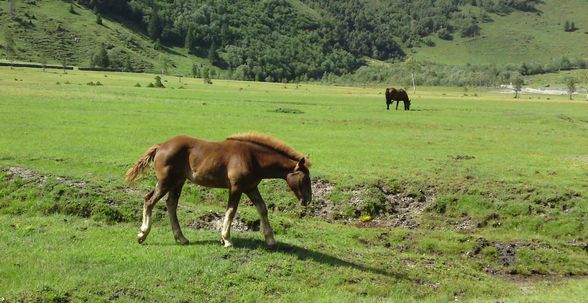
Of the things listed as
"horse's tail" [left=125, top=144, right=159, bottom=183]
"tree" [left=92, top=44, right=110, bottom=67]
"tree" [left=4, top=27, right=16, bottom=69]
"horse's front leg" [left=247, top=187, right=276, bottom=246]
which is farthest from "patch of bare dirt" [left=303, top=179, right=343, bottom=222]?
"tree" [left=4, top=27, right=16, bottom=69]

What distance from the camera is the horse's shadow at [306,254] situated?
1311 centimetres

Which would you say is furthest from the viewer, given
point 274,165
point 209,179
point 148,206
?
point 148,206

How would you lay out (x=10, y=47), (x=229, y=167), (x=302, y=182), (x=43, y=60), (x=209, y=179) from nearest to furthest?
1. (x=302, y=182)
2. (x=229, y=167)
3. (x=209, y=179)
4. (x=43, y=60)
5. (x=10, y=47)

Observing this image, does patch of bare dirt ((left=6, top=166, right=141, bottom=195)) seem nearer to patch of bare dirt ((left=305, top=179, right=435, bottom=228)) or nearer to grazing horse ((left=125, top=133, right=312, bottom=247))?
grazing horse ((left=125, top=133, right=312, bottom=247))

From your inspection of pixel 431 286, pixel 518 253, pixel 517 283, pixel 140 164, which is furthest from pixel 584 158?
pixel 140 164

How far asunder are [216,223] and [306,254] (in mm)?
4560

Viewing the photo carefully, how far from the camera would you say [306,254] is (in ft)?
44.0

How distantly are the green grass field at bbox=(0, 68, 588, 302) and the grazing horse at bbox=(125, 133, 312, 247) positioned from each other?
3.42ft

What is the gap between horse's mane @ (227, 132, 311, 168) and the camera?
42.3ft

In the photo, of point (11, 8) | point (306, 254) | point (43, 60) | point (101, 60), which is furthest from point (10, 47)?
point (306, 254)

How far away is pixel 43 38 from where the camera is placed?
6880 inches

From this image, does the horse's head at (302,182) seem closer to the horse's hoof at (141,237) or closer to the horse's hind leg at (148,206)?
the horse's hind leg at (148,206)

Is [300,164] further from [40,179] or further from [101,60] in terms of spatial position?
[101,60]

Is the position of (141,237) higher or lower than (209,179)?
lower
